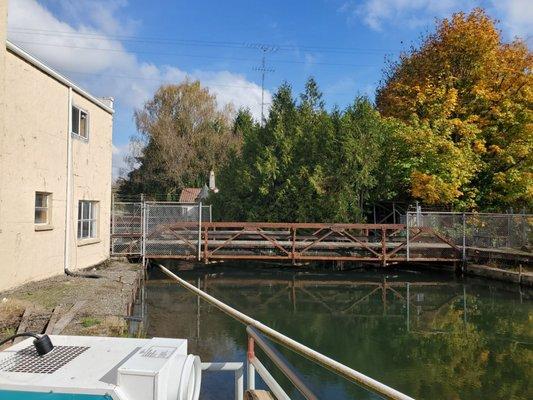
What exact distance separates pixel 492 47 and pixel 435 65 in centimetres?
269

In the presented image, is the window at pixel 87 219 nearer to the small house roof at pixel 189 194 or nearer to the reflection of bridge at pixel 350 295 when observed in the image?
the reflection of bridge at pixel 350 295

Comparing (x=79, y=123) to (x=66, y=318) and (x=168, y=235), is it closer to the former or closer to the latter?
(x=168, y=235)

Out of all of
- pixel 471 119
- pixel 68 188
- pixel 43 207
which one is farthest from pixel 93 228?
pixel 471 119

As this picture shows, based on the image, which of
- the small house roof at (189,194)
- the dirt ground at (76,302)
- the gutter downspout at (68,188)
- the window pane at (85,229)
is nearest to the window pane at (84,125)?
the gutter downspout at (68,188)

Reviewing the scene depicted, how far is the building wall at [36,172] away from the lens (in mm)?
11375

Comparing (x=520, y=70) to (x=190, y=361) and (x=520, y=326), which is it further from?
(x=190, y=361)

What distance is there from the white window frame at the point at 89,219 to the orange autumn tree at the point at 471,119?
13.0m

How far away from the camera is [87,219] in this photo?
1653 cm

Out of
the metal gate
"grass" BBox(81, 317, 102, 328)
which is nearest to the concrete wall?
"grass" BBox(81, 317, 102, 328)

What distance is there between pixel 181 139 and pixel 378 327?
36.5 m

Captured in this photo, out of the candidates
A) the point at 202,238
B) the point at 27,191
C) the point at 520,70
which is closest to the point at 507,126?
the point at 520,70

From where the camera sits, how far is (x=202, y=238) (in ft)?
66.5

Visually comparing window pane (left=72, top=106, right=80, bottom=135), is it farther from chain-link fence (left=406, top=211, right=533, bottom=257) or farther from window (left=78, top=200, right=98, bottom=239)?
chain-link fence (left=406, top=211, right=533, bottom=257)

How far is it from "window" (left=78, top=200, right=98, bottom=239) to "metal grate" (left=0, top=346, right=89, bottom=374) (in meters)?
13.8
